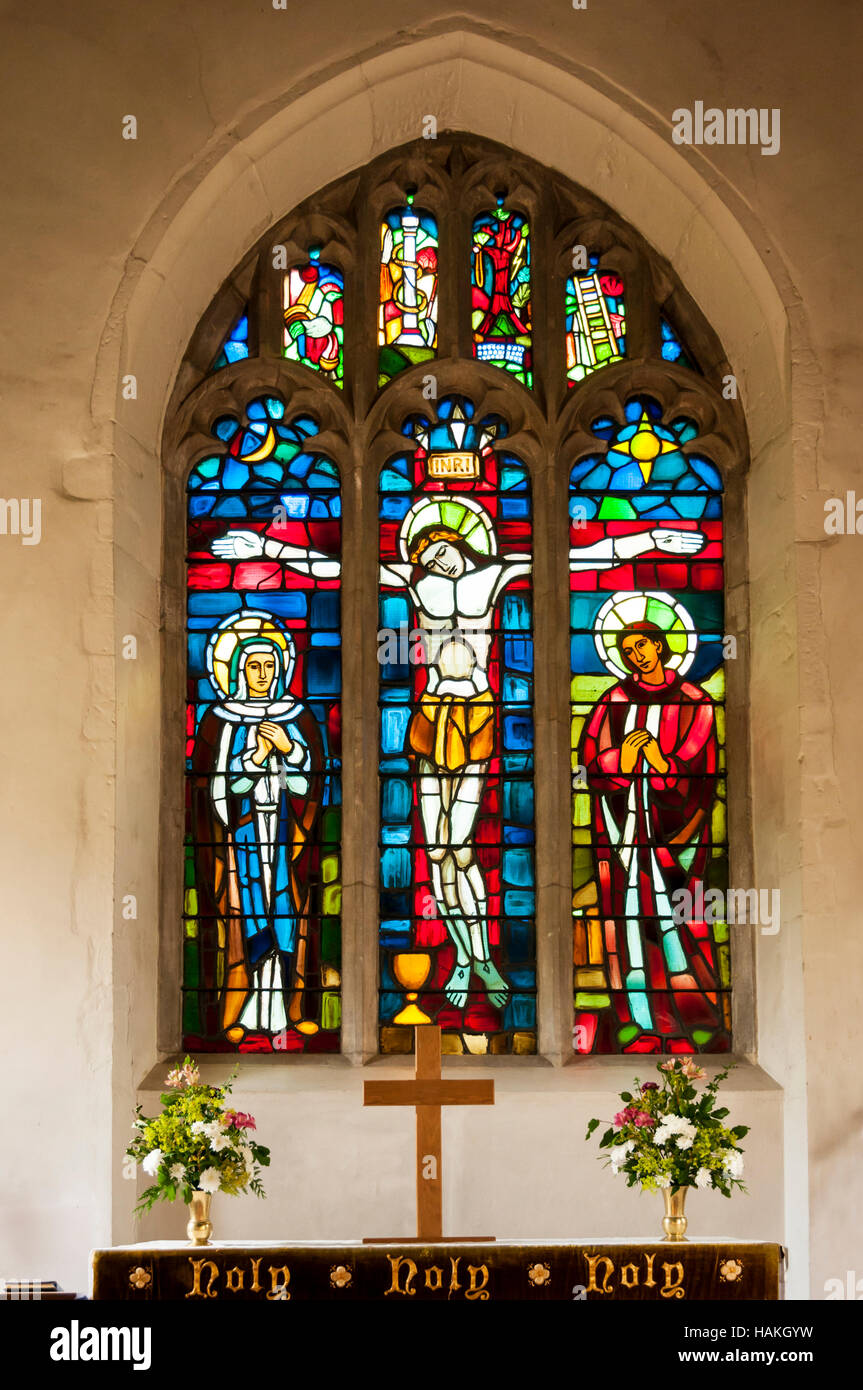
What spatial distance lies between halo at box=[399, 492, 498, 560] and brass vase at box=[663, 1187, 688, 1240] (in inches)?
116

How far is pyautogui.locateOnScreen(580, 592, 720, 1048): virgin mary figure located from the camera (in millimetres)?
7191

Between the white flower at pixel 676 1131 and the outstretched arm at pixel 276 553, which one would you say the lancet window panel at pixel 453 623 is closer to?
the outstretched arm at pixel 276 553

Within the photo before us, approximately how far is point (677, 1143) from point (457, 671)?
8.11 ft

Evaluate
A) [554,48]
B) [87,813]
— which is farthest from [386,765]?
[554,48]

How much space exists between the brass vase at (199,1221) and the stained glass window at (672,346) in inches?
159

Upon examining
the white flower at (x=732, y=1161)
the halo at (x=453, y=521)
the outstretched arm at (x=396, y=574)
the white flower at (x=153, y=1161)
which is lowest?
the white flower at (x=732, y=1161)

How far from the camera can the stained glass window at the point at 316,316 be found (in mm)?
7703

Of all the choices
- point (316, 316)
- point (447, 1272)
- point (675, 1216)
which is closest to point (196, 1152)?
point (447, 1272)

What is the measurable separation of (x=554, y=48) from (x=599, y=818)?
120 inches

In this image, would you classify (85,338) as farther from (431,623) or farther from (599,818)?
(599,818)

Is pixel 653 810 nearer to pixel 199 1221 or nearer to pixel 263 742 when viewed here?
pixel 263 742

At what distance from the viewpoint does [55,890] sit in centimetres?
656

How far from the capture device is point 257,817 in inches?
287

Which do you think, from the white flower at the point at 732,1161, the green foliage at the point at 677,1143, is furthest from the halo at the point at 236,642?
the white flower at the point at 732,1161
